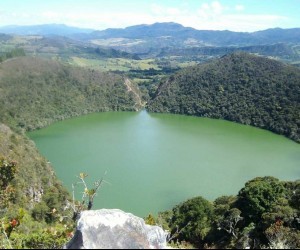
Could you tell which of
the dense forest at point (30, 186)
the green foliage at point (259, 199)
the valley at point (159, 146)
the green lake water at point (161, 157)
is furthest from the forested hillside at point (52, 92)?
the green foliage at point (259, 199)

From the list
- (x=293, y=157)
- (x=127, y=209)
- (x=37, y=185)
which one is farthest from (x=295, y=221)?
(x=293, y=157)

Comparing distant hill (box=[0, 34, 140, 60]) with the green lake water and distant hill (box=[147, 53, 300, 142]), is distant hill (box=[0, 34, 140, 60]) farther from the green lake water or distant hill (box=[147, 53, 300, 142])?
the green lake water

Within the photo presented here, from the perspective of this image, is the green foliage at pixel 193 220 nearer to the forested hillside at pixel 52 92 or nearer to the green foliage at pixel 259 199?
the green foliage at pixel 259 199

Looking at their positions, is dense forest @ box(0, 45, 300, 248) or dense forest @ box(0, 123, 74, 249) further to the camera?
dense forest @ box(0, 45, 300, 248)

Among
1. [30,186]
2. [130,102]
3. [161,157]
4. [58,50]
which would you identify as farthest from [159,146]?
[58,50]

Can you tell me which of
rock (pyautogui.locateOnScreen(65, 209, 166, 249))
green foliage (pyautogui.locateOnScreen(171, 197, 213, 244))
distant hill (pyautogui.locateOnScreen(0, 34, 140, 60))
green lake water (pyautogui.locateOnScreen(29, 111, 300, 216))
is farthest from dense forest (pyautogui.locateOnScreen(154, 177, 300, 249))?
distant hill (pyautogui.locateOnScreen(0, 34, 140, 60))

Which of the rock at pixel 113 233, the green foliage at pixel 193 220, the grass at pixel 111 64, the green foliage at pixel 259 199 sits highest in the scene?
the rock at pixel 113 233

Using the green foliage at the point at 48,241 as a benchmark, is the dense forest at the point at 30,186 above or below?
below
